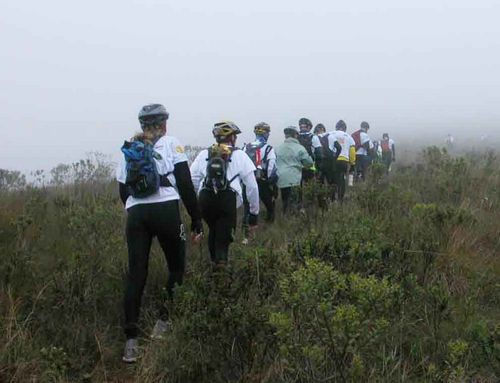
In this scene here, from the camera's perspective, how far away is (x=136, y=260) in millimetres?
3902

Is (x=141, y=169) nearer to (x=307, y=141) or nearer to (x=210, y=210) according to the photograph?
(x=210, y=210)

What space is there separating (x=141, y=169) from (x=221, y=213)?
58.5 inches

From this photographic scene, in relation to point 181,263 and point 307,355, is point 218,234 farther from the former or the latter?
point 307,355

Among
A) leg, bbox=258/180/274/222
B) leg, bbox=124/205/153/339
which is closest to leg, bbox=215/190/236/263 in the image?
leg, bbox=124/205/153/339

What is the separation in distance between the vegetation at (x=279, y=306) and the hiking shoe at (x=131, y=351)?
7 cm

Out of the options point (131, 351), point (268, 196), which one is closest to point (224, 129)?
point (131, 351)

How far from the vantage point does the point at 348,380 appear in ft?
9.47

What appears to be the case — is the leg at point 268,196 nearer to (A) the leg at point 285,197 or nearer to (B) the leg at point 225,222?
(A) the leg at point 285,197

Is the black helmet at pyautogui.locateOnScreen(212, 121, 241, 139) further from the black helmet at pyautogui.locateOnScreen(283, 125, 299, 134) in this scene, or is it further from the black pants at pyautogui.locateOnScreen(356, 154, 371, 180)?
the black pants at pyautogui.locateOnScreen(356, 154, 371, 180)

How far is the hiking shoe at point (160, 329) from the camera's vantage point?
3.67 metres

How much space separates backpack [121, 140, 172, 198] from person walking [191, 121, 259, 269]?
46.4 inches

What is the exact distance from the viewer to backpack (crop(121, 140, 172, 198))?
3.76m

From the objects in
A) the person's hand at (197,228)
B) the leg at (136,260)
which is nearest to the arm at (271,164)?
the person's hand at (197,228)

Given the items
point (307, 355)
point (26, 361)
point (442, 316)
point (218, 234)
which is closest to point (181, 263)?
point (218, 234)
